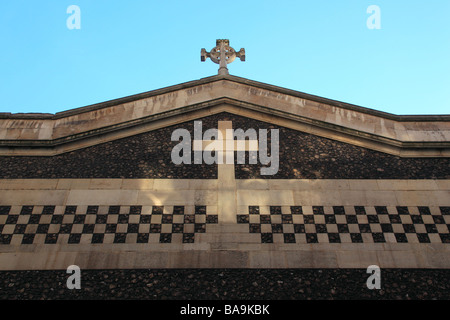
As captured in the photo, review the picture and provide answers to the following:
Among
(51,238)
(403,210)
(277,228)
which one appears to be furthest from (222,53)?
(51,238)

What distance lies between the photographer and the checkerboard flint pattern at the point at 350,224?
791 centimetres

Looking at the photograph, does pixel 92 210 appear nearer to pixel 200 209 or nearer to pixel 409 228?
pixel 200 209

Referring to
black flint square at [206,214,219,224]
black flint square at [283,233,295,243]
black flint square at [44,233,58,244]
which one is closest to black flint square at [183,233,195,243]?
black flint square at [206,214,219,224]

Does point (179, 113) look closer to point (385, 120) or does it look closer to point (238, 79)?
point (238, 79)

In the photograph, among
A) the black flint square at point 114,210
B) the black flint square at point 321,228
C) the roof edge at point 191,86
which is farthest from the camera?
the roof edge at point 191,86

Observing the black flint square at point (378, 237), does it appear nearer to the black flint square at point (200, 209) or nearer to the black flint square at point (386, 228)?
the black flint square at point (386, 228)

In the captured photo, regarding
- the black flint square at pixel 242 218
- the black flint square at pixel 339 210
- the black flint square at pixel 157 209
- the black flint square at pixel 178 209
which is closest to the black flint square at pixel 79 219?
the black flint square at pixel 157 209

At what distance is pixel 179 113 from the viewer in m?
9.90

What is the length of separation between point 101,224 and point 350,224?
4.85 metres

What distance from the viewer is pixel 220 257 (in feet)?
24.7

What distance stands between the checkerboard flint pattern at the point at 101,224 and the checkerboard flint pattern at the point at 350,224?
1123mm

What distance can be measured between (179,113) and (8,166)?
396 cm

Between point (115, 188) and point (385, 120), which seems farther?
point (385, 120)
